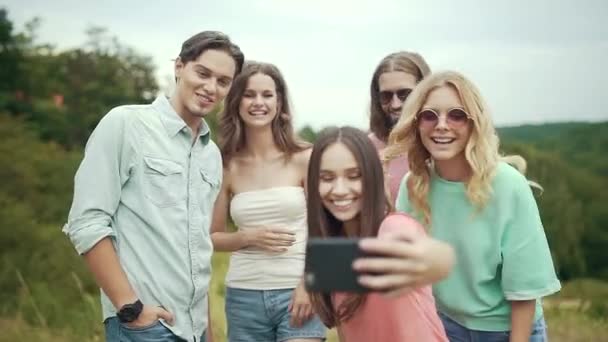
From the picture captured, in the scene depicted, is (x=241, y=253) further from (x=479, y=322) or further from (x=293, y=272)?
(x=479, y=322)

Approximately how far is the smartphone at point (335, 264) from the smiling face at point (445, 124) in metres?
1.21

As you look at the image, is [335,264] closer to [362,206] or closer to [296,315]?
[362,206]

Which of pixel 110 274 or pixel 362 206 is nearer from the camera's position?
pixel 362 206

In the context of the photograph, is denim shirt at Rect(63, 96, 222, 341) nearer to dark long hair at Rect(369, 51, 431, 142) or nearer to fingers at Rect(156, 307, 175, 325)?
fingers at Rect(156, 307, 175, 325)

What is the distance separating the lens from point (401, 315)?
199 cm

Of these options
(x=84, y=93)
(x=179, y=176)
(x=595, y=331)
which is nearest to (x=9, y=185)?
(x=595, y=331)

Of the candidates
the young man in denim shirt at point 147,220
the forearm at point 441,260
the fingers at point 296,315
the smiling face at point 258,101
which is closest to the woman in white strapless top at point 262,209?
the smiling face at point 258,101

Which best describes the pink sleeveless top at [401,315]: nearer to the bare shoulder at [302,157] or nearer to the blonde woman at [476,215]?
the blonde woman at [476,215]

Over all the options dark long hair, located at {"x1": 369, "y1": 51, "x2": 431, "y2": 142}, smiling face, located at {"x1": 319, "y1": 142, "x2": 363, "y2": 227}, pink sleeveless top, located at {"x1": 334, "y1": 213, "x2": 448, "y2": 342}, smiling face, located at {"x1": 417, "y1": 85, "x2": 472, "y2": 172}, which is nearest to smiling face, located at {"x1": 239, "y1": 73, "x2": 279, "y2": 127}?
dark long hair, located at {"x1": 369, "y1": 51, "x2": 431, "y2": 142}

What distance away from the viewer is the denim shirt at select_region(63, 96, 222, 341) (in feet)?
8.41

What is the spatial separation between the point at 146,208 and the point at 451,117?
3.37 ft

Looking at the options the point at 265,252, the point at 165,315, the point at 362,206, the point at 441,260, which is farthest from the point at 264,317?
the point at 441,260

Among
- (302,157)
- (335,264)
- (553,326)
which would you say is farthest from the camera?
(553,326)

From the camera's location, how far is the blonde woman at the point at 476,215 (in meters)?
2.53
